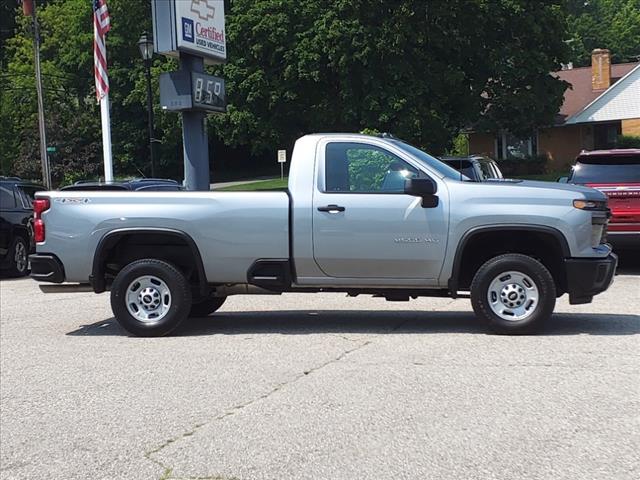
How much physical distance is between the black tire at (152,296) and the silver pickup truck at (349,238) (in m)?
0.01

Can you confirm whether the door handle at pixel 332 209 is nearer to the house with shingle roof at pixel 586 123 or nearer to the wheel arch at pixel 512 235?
the wheel arch at pixel 512 235

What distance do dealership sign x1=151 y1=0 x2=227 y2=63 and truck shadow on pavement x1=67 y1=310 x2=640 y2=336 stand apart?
8.76 meters

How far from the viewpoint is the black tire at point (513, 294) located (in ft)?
23.5

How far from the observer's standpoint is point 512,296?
23.9 feet

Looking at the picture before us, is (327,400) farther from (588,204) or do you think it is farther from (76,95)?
(76,95)

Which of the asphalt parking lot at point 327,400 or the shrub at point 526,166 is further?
the shrub at point 526,166

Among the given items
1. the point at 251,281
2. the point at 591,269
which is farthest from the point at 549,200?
the point at 251,281

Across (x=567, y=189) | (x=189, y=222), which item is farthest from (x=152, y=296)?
(x=567, y=189)

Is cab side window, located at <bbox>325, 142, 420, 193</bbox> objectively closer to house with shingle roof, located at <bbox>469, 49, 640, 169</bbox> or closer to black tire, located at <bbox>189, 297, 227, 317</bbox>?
black tire, located at <bbox>189, 297, 227, 317</bbox>

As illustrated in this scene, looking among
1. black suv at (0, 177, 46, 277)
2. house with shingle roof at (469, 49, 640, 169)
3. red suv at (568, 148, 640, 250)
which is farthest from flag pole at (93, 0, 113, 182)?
house with shingle roof at (469, 49, 640, 169)

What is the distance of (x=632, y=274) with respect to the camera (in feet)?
40.5

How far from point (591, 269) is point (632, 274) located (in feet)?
19.3

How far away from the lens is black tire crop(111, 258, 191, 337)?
7.71 metres

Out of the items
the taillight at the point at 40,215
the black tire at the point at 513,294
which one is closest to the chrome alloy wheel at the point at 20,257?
the taillight at the point at 40,215
